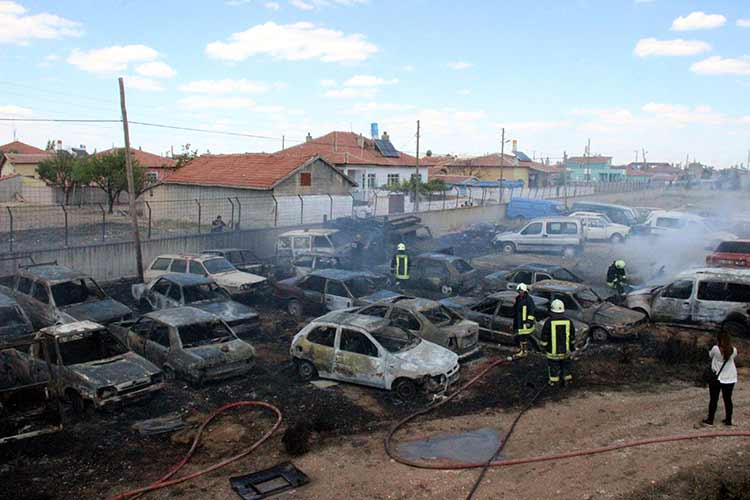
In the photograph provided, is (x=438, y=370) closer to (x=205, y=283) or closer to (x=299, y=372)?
(x=299, y=372)

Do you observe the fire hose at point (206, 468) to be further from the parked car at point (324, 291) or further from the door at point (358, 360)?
the parked car at point (324, 291)

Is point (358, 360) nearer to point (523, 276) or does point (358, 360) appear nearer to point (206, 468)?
point (206, 468)

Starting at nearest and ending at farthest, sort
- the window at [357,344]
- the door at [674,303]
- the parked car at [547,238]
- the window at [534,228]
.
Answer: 1. the window at [357,344]
2. the door at [674,303]
3. the parked car at [547,238]
4. the window at [534,228]

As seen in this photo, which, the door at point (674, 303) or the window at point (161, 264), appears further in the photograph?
the window at point (161, 264)

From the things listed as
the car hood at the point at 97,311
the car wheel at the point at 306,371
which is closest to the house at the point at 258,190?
the car hood at the point at 97,311

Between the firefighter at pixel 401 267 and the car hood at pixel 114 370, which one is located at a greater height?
the firefighter at pixel 401 267

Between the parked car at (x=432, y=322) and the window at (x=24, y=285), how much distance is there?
7975 millimetres

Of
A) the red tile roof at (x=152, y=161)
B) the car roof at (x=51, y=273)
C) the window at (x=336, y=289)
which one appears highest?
the red tile roof at (x=152, y=161)

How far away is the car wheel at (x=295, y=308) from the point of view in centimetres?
1580

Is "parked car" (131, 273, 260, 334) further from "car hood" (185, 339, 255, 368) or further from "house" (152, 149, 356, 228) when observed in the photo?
"house" (152, 149, 356, 228)

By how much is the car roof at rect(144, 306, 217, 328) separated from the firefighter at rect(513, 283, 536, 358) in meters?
5.91

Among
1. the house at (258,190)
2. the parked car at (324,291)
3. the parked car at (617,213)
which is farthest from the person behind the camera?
the parked car at (617,213)

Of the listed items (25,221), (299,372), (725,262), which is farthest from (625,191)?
(299,372)

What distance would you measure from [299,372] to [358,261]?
9.30 meters
